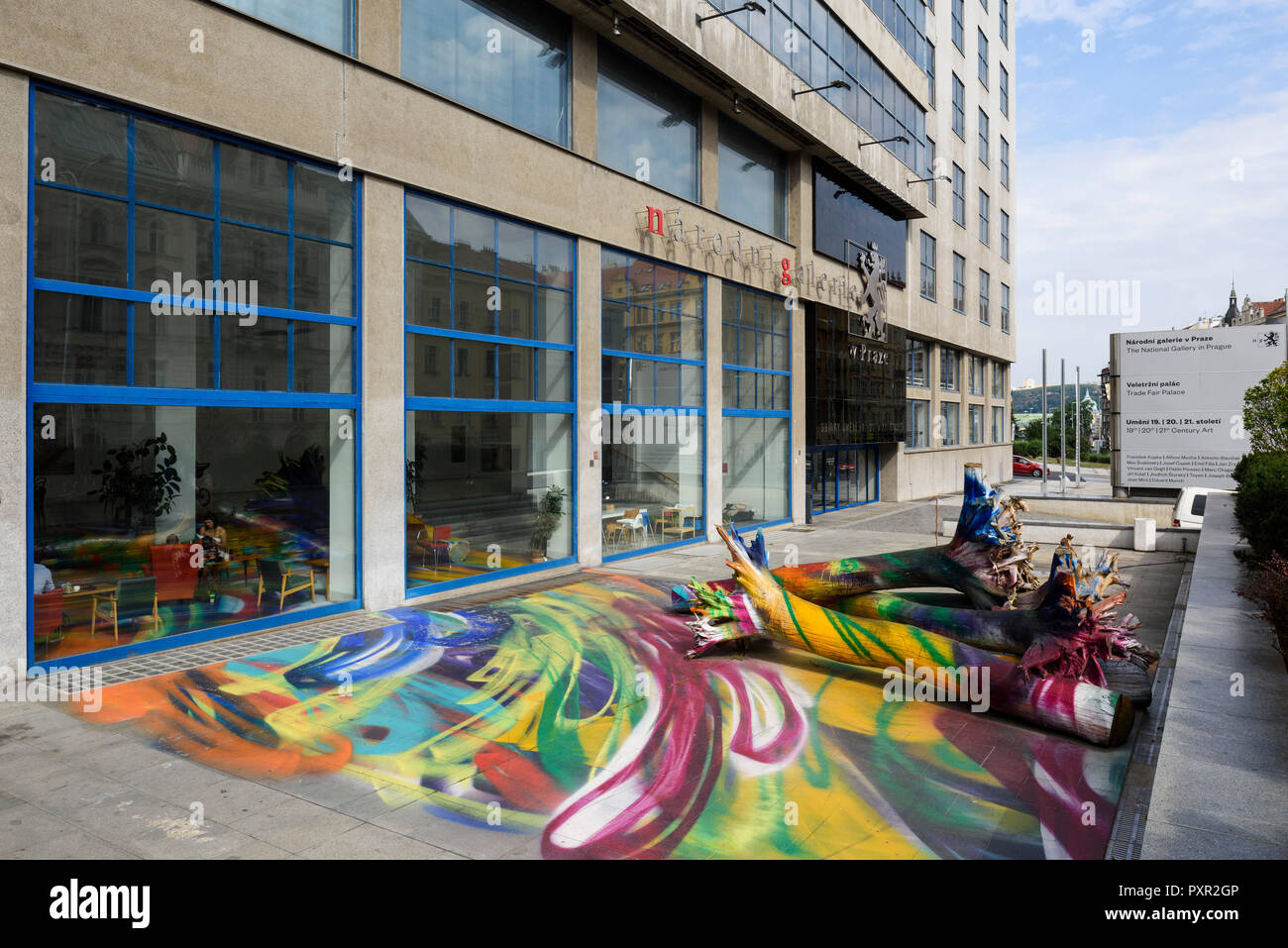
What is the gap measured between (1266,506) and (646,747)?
10051 mm

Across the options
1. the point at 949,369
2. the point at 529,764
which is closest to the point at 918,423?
the point at 949,369

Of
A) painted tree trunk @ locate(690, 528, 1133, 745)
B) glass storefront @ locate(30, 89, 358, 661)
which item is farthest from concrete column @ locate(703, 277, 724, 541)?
glass storefront @ locate(30, 89, 358, 661)

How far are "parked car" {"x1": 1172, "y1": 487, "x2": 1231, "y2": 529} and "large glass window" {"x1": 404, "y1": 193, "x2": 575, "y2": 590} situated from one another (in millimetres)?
15718

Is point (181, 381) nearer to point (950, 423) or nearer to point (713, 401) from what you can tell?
point (713, 401)

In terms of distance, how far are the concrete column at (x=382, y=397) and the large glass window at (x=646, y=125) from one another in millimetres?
6439

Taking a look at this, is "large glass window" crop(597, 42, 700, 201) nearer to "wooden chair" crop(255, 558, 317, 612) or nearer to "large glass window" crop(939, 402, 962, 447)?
"wooden chair" crop(255, 558, 317, 612)

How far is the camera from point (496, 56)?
15.7 meters

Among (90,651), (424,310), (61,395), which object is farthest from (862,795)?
(424,310)

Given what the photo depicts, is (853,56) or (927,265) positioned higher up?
(853,56)

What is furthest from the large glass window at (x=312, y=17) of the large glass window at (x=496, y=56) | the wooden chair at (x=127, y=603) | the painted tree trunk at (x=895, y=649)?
the painted tree trunk at (x=895, y=649)

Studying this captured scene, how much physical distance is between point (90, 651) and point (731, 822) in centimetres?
818

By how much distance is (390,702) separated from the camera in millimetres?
8945

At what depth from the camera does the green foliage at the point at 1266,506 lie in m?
10.8

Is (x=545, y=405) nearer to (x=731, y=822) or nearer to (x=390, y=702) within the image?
(x=390, y=702)
